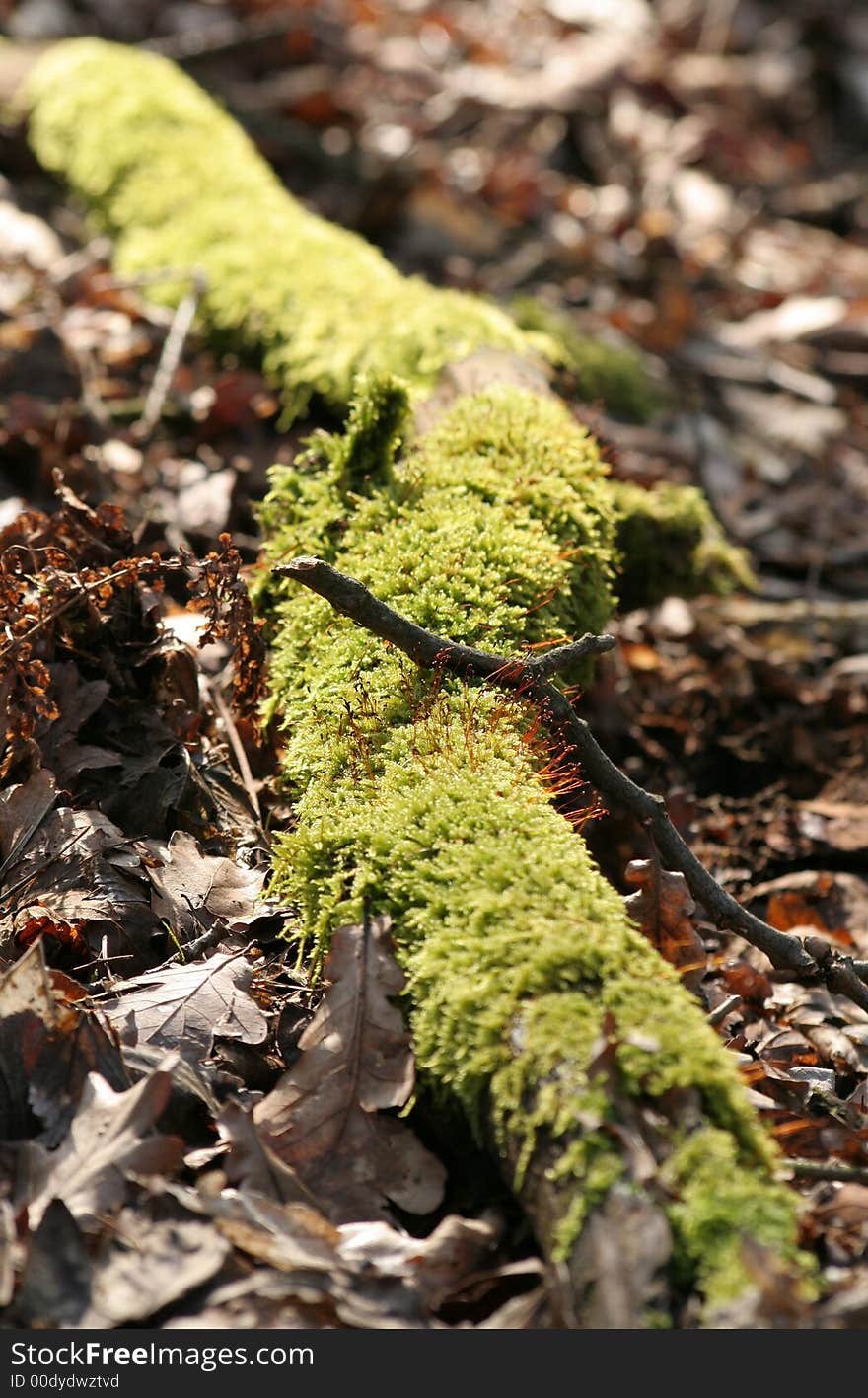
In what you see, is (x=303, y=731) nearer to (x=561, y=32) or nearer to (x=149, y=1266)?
(x=149, y=1266)

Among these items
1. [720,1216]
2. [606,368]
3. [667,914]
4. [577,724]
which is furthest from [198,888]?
[606,368]

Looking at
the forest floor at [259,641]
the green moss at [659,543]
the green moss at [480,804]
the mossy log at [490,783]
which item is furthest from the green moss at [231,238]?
the green moss at [659,543]

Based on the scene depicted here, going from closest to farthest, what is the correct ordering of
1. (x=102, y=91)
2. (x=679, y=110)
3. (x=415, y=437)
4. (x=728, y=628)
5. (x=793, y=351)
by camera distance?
(x=415, y=437) < (x=728, y=628) < (x=102, y=91) < (x=793, y=351) < (x=679, y=110)

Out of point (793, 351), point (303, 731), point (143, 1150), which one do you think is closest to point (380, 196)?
point (793, 351)

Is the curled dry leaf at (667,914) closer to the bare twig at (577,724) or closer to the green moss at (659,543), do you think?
the bare twig at (577,724)

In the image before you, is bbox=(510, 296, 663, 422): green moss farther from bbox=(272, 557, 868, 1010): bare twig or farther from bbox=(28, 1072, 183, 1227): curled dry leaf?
bbox=(28, 1072, 183, 1227): curled dry leaf

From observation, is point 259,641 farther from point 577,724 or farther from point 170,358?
point 170,358

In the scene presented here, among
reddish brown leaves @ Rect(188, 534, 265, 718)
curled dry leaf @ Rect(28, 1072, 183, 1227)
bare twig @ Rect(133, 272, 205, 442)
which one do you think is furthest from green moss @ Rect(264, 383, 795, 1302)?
bare twig @ Rect(133, 272, 205, 442)
